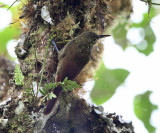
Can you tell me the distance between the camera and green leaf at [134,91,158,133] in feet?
9.96

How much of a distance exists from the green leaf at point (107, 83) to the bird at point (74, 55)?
1.02 m

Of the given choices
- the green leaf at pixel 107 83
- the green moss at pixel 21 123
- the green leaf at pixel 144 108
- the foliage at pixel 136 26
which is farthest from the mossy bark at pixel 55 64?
the foliage at pixel 136 26

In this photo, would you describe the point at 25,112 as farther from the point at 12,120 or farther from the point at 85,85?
the point at 85,85

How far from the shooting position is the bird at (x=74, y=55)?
193 centimetres

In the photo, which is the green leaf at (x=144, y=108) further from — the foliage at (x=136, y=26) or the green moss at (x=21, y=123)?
the green moss at (x=21, y=123)

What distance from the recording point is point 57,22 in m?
2.08

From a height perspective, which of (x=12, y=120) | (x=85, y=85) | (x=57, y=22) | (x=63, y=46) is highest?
(x=57, y=22)

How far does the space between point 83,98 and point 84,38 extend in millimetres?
586

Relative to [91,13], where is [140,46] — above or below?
above

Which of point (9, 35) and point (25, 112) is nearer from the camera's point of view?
point (25, 112)

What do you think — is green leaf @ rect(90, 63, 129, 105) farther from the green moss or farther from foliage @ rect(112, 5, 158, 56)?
the green moss

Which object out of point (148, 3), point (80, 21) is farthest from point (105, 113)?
point (148, 3)

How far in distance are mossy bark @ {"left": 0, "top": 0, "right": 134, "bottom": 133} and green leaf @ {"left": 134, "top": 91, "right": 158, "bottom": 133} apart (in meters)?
1.21

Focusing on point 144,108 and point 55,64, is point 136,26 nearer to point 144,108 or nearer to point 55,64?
point 144,108
